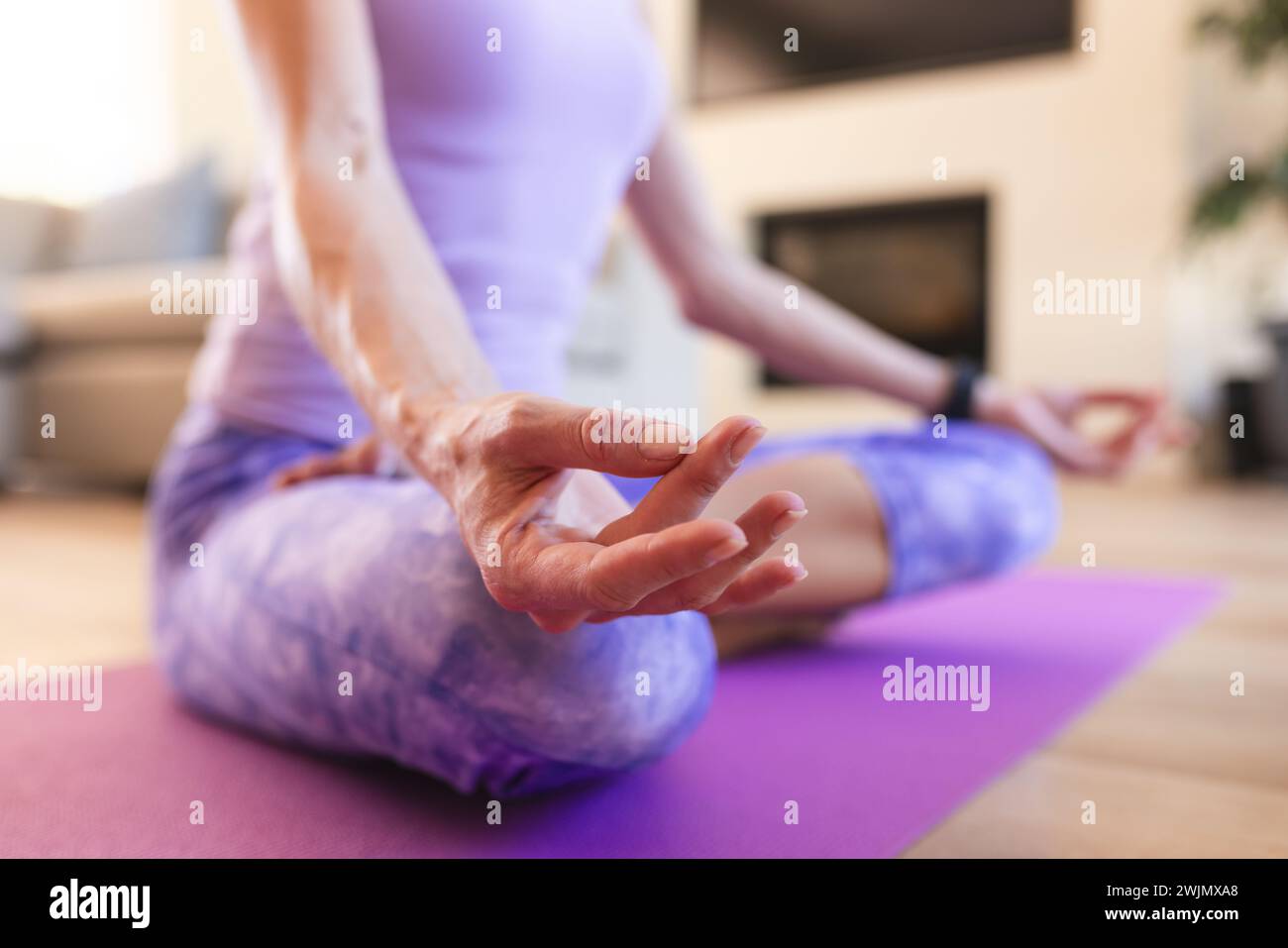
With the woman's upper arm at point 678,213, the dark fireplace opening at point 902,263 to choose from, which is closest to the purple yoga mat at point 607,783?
the woman's upper arm at point 678,213

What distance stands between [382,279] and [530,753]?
10.2 inches

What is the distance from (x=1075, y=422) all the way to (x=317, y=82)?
2.84ft

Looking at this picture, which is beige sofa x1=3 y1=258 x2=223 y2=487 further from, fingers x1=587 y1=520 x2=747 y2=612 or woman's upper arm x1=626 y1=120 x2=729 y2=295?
fingers x1=587 y1=520 x2=747 y2=612

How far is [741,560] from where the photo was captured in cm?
43

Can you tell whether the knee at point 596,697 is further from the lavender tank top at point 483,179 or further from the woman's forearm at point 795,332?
the woman's forearm at point 795,332

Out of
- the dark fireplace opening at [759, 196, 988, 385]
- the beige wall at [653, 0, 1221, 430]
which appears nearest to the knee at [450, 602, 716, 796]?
the beige wall at [653, 0, 1221, 430]

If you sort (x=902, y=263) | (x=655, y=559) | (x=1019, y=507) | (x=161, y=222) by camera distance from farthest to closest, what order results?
(x=902, y=263) → (x=161, y=222) → (x=1019, y=507) → (x=655, y=559)

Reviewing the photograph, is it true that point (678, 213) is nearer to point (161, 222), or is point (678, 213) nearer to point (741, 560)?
point (741, 560)

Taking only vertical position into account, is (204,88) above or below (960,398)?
above

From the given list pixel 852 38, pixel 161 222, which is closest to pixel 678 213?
pixel 161 222

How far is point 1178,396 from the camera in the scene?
369cm

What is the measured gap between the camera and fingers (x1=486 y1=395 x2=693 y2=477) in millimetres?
420

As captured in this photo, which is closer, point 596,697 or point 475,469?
point 475,469

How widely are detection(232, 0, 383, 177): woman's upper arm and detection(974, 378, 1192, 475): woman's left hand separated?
0.74 metres
